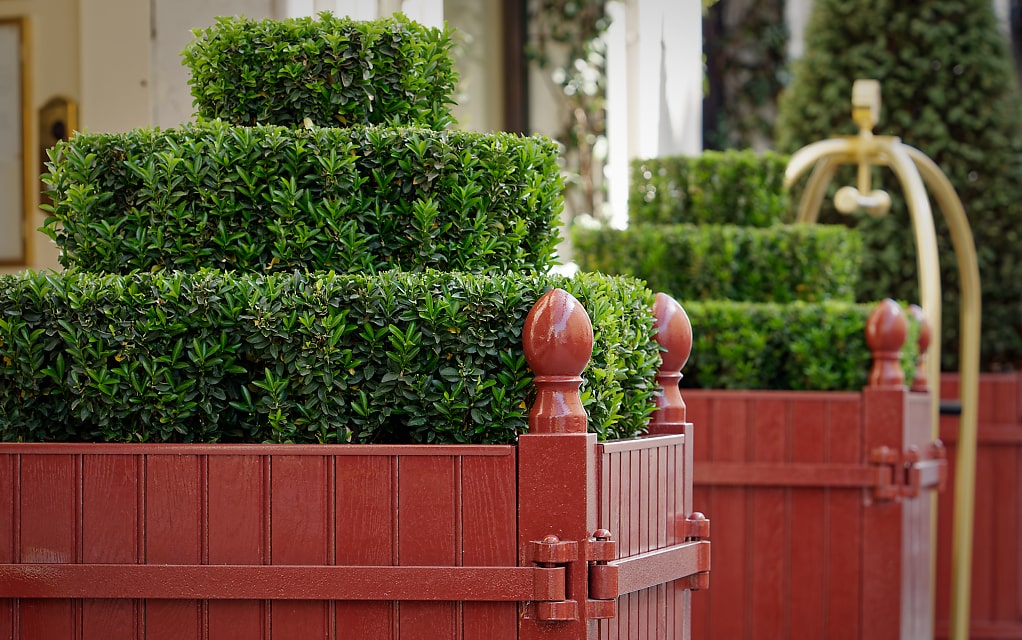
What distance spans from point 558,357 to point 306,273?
0.52 metres

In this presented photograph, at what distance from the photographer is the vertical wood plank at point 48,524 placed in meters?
2.28

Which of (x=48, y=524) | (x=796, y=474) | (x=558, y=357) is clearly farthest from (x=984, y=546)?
(x=48, y=524)

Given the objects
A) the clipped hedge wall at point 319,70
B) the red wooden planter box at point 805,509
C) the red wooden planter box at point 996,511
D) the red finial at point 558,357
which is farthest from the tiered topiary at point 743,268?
the red finial at point 558,357

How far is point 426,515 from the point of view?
2.23 metres

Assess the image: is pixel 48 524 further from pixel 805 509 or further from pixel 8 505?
pixel 805 509

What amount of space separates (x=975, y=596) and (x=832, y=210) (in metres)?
1.94

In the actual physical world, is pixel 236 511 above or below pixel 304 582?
above

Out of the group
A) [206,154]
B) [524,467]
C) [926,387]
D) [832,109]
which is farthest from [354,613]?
[832,109]

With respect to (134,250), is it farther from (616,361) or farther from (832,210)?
(832,210)

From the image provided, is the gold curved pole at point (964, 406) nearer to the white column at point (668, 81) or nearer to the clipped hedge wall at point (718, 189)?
the clipped hedge wall at point (718, 189)

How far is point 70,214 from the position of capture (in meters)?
2.55

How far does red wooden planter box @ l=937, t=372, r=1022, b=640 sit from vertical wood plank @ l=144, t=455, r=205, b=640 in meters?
4.28

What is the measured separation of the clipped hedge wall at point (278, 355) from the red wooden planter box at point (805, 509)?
1.74 metres

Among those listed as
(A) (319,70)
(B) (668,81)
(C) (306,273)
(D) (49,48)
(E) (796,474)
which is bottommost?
(E) (796,474)
